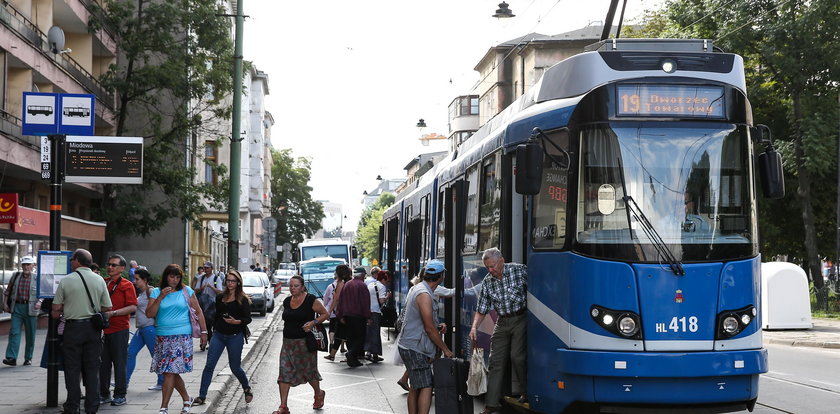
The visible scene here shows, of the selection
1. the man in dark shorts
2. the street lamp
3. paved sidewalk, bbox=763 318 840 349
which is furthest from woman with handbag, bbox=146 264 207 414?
the street lamp

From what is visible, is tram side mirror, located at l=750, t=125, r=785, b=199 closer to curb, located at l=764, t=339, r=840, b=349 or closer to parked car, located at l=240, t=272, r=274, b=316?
curb, located at l=764, t=339, r=840, b=349

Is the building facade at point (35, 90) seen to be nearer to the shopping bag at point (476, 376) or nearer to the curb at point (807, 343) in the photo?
the shopping bag at point (476, 376)

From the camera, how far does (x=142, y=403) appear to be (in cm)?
1312

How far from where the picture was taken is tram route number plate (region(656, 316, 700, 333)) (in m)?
9.73

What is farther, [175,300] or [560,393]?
[175,300]

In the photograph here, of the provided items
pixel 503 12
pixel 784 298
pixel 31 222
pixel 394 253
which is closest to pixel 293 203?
pixel 503 12

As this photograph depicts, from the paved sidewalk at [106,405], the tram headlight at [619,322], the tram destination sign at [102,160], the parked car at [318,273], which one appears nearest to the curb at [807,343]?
the paved sidewalk at [106,405]

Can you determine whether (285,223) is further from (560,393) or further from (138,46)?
(560,393)

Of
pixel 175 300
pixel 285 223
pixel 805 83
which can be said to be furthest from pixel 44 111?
pixel 285 223

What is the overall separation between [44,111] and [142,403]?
3.59m

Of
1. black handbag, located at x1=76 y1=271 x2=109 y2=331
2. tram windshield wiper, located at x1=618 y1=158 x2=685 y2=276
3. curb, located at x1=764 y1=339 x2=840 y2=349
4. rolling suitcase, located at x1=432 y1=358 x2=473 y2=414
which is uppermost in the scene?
tram windshield wiper, located at x1=618 y1=158 x2=685 y2=276

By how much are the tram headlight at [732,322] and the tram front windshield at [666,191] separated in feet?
1.64

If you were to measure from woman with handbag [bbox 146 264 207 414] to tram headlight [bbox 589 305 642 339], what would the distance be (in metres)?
4.76

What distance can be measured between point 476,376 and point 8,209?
53.3ft
